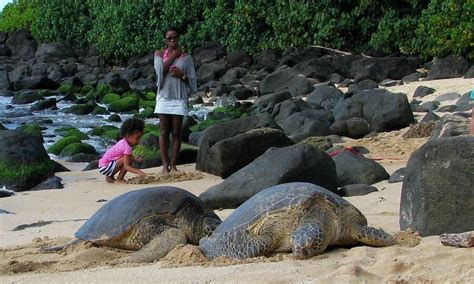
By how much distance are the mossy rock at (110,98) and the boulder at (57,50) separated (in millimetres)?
13195

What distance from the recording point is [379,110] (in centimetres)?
1250

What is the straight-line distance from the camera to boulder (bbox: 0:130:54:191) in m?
8.83

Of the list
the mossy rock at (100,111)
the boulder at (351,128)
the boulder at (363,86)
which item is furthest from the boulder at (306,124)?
the mossy rock at (100,111)

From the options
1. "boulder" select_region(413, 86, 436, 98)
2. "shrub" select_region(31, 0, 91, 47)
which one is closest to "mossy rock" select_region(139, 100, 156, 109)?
"boulder" select_region(413, 86, 436, 98)

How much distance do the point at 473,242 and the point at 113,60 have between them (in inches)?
1153

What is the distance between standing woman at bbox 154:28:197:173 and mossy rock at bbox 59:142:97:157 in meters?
2.97

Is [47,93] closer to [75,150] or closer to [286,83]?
[286,83]

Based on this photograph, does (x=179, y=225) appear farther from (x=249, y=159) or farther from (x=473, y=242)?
(x=249, y=159)

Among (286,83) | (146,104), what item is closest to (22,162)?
(286,83)

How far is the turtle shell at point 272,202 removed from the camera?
464 cm

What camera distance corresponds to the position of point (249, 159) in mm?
8852

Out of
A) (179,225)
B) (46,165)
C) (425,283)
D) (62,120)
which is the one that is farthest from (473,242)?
(62,120)

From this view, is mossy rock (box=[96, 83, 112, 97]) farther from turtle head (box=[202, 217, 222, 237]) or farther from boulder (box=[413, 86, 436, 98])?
turtle head (box=[202, 217, 222, 237])

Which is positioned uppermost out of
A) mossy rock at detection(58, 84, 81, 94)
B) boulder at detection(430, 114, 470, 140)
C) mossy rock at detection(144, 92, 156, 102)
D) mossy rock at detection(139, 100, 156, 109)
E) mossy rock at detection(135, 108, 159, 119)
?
boulder at detection(430, 114, 470, 140)
